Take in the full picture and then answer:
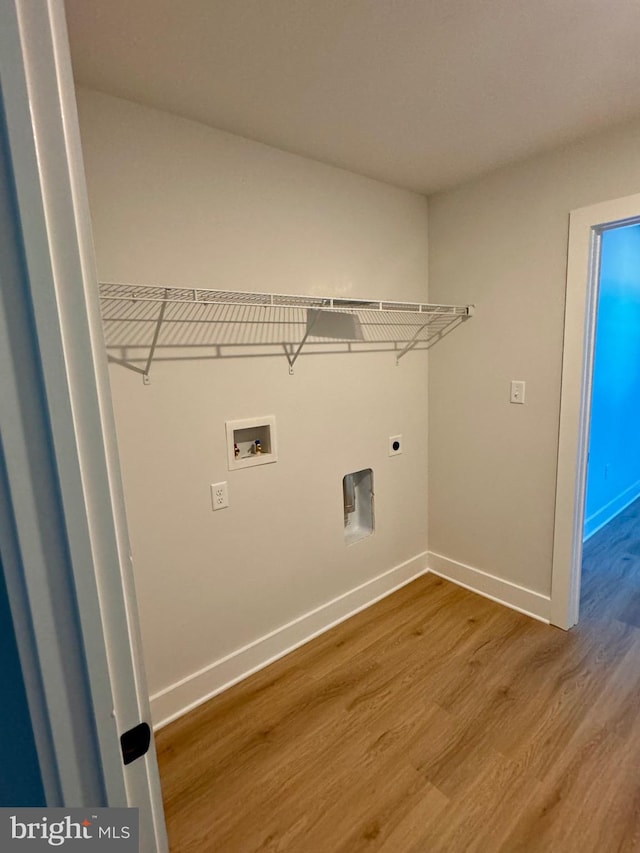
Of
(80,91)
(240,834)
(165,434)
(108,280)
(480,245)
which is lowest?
(240,834)

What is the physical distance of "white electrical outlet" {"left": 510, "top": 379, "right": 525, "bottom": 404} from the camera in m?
2.24

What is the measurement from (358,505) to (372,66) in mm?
1985

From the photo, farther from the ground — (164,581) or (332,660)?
(164,581)

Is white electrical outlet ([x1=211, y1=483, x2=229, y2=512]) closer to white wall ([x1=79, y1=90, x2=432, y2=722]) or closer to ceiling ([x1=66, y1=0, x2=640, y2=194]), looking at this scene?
white wall ([x1=79, y1=90, x2=432, y2=722])

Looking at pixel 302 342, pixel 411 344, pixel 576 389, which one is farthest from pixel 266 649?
pixel 576 389

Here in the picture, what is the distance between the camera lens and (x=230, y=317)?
180 cm

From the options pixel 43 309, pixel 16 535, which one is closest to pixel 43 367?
pixel 43 309

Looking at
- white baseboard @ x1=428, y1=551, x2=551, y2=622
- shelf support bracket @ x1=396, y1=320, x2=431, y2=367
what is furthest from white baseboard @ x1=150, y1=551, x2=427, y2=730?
shelf support bracket @ x1=396, y1=320, x2=431, y2=367

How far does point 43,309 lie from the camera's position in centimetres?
46

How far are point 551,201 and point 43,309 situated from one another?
2.28m

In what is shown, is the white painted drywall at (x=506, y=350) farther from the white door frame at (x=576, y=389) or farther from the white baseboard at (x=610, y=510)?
the white baseboard at (x=610, y=510)

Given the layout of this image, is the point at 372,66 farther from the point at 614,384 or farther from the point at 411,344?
the point at 614,384

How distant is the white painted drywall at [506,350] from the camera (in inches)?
78.2

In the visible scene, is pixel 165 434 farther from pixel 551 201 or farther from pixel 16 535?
pixel 551 201
